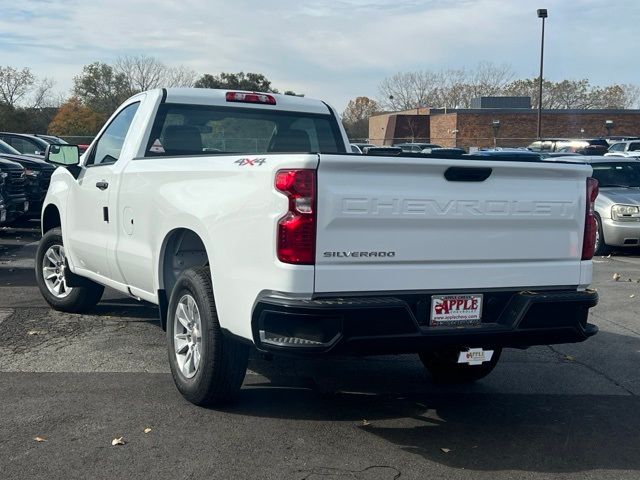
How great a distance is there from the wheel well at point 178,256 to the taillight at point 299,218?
1464 millimetres

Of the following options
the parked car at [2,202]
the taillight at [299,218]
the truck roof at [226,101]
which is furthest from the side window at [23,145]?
the taillight at [299,218]

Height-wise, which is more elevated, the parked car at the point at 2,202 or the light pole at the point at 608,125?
the light pole at the point at 608,125

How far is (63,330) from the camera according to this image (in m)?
7.41

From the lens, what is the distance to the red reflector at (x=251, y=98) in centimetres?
683

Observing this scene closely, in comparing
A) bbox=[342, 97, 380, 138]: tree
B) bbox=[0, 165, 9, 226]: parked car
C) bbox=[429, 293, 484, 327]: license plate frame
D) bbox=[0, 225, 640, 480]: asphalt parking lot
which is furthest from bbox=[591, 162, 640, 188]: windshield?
bbox=[342, 97, 380, 138]: tree

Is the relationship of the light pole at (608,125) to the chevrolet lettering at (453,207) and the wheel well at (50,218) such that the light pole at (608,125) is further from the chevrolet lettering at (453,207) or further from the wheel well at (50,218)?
the chevrolet lettering at (453,207)

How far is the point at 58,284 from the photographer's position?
8.22 metres

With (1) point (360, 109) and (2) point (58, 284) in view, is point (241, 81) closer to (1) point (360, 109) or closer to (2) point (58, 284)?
(2) point (58, 284)

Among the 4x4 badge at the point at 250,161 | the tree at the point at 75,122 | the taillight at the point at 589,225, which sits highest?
the tree at the point at 75,122

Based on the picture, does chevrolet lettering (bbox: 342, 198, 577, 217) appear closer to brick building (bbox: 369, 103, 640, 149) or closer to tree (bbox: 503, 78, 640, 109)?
brick building (bbox: 369, 103, 640, 149)

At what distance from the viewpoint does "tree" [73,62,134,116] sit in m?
66.4

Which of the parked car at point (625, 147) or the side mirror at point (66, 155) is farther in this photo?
the parked car at point (625, 147)

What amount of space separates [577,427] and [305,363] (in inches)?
85.9

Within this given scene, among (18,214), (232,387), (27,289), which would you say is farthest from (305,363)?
(18,214)
